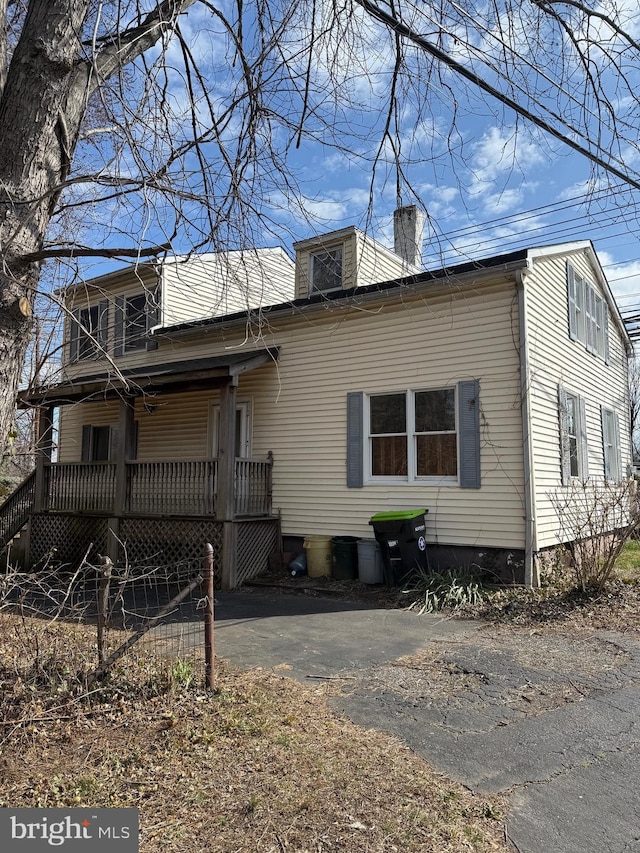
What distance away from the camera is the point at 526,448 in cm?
895

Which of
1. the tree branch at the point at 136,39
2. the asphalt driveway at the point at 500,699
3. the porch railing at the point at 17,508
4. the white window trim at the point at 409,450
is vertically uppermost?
the tree branch at the point at 136,39

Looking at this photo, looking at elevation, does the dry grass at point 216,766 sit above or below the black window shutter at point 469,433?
below

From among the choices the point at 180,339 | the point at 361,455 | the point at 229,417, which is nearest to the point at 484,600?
the point at 361,455

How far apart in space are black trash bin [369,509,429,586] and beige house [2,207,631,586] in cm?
34

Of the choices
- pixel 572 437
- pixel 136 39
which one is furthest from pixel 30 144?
pixel 572 437

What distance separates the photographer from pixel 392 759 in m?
3.75

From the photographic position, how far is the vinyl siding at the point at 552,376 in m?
9.41

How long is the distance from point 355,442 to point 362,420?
1.31ft

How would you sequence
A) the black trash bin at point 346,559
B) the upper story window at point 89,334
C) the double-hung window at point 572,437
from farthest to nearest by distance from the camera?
the double-hung window at point 572,437, the black trash bin at point 346,559, the upper story window at point 89,334

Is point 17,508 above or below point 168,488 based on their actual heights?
below

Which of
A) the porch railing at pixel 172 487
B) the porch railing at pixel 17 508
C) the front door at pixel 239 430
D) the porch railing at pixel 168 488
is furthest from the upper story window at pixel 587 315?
the porch railing at pixel 17 508

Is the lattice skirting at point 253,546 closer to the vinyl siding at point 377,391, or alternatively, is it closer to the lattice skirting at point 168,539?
the lattice skirting at point 168,539

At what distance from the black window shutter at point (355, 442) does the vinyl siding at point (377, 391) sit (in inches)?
6.8

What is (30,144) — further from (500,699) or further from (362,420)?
(362,420)
